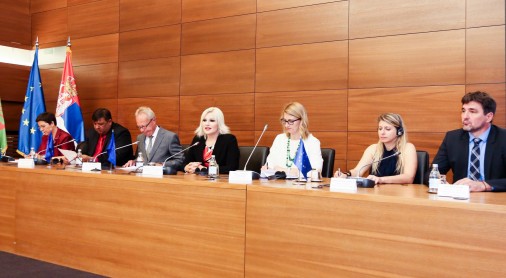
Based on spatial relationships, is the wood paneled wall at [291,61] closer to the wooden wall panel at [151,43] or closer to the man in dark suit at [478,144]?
the wooden wall panel at [151,43]

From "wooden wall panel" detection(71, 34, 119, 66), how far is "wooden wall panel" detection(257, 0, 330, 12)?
1990mm

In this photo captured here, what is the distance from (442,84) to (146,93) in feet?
10.5

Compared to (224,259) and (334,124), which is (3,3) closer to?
(334,124)

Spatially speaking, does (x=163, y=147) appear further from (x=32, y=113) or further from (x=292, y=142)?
(x=32, y=113)

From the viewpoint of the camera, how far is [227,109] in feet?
15.9

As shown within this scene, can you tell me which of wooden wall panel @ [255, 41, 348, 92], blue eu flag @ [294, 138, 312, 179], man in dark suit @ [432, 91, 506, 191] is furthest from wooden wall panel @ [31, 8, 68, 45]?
man in dark suit @ [432, 91, 506, 191]

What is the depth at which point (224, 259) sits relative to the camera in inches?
86.1

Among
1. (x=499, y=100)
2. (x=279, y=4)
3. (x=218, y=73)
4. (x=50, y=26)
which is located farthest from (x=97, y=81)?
(x=499, y=100)

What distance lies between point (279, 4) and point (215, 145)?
5.87 feet

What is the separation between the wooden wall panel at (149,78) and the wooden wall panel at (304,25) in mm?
1137

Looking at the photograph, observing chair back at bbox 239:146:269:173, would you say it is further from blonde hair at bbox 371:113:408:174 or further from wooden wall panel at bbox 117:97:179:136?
wooden wall panel at bbox 117:97:179:136

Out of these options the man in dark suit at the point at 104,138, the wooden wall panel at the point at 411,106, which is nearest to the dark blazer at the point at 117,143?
the man in dark suit at the point at 104,138

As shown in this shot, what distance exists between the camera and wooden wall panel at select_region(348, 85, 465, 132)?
374cm

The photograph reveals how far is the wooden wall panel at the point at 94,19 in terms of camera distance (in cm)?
571
